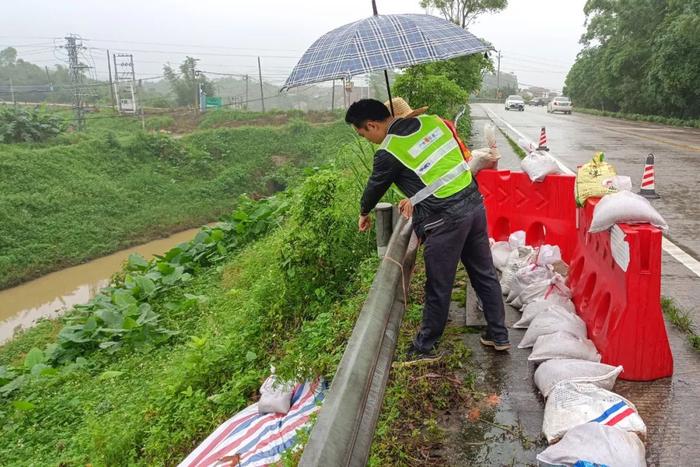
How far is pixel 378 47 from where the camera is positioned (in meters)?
3.39

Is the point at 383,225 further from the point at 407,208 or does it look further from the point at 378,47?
the point at 378,47

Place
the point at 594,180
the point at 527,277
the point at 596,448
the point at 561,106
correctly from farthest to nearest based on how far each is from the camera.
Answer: the point at 561,106, the point at 527,277, the point at 594,180, the point at 596,448

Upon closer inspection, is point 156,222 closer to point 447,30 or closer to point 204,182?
point 204,182

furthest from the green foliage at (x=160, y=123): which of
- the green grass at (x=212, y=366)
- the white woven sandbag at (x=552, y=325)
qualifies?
the white woven sandbag at (x=552, y=325)

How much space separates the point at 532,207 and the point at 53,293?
48.4 ft

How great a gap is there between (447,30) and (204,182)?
78.6 ft

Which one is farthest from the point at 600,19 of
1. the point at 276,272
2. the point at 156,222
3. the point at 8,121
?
the point at 276,272

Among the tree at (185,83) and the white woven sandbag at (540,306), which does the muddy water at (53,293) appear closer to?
the white woven sandbag at (540,306)

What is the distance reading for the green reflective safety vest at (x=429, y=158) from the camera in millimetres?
3299

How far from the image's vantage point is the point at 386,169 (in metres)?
3.37

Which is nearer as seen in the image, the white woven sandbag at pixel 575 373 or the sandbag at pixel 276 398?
the white woven sandbag at pixel 575 373

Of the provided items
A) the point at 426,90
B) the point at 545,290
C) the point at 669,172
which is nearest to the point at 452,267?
the point at 545,290

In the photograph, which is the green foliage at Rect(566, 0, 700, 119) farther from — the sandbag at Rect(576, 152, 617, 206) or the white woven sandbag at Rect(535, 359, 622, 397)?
the white woven sandbag at Rect(535, 359, 622, 397)

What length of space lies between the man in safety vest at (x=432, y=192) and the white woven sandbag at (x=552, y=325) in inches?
5.9
